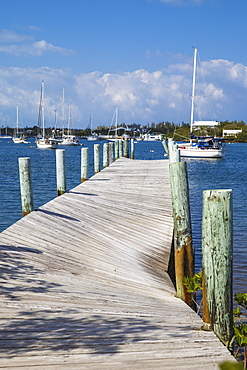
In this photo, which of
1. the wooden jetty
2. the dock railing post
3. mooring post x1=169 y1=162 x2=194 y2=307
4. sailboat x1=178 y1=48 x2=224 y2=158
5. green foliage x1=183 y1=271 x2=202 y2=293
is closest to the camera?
the wooden jetty

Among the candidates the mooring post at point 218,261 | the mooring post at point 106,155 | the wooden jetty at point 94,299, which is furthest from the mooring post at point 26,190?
the mooring post at point 106,155

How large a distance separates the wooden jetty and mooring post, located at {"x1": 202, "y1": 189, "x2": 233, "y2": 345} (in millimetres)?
249

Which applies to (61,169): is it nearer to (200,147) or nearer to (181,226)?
(181,226)

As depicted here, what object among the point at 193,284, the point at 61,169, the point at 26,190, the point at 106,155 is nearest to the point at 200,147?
the point at 106,155

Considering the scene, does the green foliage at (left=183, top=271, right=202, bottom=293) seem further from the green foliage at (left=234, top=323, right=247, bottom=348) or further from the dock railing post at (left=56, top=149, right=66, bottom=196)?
the dock railing post at (left=56, top=149, right=66, bottom=196)

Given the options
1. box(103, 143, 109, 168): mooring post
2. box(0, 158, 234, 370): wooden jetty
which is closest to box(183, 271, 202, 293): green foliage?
box(0, 158, 234, 370): wooden jetty

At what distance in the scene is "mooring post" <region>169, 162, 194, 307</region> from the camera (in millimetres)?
5746

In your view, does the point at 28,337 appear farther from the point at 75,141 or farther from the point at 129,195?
the point at 75,141

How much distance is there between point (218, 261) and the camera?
13.5 feet

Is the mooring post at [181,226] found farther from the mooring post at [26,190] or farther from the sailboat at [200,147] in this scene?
the sailboat at [200,147]

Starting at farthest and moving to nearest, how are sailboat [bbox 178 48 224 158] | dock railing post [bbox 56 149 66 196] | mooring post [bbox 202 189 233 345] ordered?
sailboat [bbox 178 48 224 158] → dock railing post [bbox 56 149 66 196] → mooring post [bbox 202 189 233 345]

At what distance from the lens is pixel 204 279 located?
424 cm

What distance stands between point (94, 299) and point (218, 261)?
4.48 ft

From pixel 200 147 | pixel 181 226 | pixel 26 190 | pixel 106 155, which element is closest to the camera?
pixel 181 226
